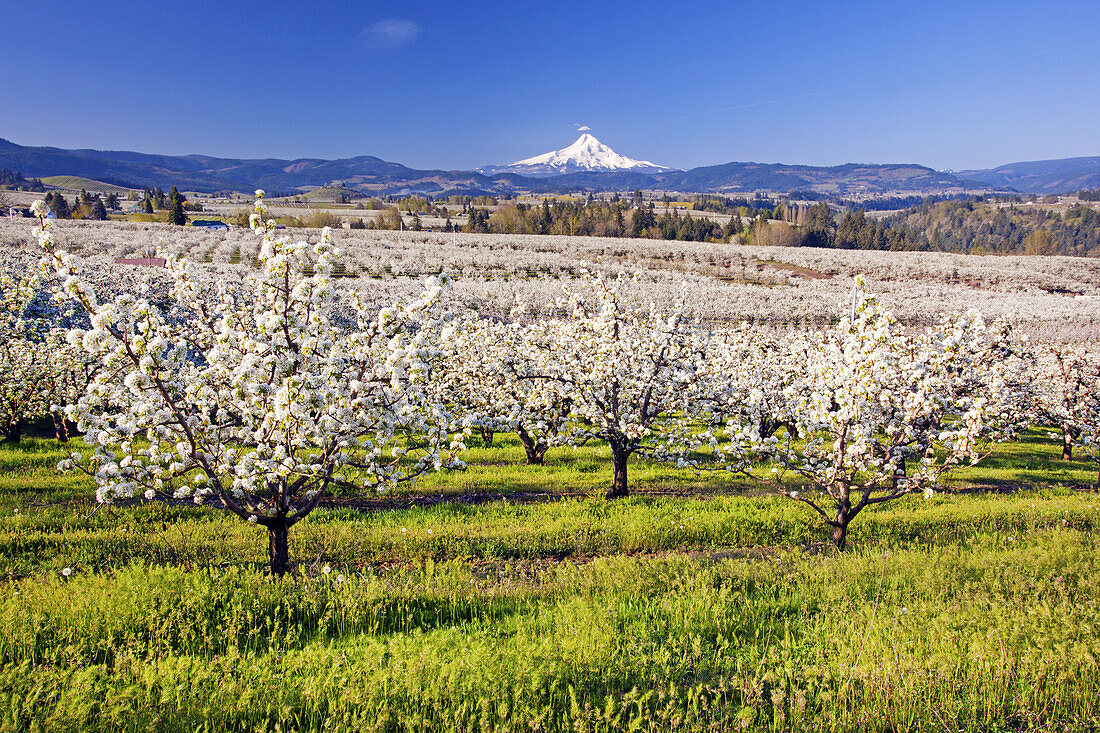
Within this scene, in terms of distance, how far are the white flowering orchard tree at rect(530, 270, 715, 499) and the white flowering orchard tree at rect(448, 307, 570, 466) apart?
51.4 inches

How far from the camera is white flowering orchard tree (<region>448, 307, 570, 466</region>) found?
59.3 ft

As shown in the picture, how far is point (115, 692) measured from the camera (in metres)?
4.70

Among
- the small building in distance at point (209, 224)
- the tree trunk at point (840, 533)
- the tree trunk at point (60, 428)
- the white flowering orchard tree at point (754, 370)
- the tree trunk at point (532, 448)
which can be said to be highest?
the small building in distance at point (209, 224)

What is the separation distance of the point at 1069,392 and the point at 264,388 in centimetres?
3124

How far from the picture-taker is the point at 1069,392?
79.7 ft

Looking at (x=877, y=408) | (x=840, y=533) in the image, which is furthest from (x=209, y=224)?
(x=840, y=533)

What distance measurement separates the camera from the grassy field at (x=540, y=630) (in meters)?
4.55

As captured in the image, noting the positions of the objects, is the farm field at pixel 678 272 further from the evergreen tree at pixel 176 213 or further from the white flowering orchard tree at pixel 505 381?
the white flowering orchard tree at pixel 505 381

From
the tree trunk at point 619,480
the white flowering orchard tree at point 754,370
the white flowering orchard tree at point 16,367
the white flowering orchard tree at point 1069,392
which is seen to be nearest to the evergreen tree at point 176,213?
the white flowering orchard tree at point 16,367

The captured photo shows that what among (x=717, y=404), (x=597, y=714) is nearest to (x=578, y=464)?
(x=717, y=404)

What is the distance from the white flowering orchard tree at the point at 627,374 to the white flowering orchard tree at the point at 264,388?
7.13m

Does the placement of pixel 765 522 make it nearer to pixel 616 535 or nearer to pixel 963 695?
pixel 616 535

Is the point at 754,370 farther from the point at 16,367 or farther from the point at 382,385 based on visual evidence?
the point at 16,367

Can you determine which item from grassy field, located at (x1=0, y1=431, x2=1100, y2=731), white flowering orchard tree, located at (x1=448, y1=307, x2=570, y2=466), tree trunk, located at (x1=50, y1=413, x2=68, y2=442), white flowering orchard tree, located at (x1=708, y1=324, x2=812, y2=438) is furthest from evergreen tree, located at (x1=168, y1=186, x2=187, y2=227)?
grassy field, located at (x1=0, y1=431, x2=1100, y2=731)
